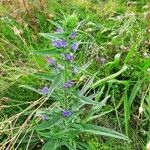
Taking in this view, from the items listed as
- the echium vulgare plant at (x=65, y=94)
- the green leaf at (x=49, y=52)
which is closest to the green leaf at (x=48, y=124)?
the echium vulgare plant at (x=65, y=94)

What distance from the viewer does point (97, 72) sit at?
8.09ft

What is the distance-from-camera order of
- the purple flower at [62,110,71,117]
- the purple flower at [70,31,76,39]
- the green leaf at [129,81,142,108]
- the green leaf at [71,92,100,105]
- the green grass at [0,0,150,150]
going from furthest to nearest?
1. the green leaf at [129,81,142,108]
2. the green grass at [0,0,150,150]
3. the purple flower at [62,110,71,117]
4. the green leaf at [71,92,100,105]
5. the purple flower at [70,31,76,39]

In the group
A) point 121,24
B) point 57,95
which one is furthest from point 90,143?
point 121,24

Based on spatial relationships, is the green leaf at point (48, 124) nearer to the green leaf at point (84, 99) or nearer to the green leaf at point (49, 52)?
the green leaf at point (84, 99)

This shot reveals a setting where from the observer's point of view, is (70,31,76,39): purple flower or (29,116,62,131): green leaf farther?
(29,116,62,131): green leaf

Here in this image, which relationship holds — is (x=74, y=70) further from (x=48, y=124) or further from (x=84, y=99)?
(x=48, y=124)

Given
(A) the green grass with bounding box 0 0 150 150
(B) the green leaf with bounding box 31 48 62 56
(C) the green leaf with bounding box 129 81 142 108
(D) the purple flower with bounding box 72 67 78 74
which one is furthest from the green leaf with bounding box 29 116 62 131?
(C) the green leaf with bounding box 129 81 142 108

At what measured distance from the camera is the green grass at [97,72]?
100 inches

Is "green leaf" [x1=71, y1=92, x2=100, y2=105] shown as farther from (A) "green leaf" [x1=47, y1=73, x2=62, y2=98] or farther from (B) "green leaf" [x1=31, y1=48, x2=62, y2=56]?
(B) "green leaf" [x1=31, y1=48, x2=62, y2=56]

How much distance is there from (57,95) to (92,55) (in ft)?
2.63

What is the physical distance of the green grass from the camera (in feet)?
8.34

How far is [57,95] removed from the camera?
2.19 m

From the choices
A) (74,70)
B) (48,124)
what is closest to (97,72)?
(74,70)

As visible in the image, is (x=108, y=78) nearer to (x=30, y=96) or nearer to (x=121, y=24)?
(x=30, y=96)
